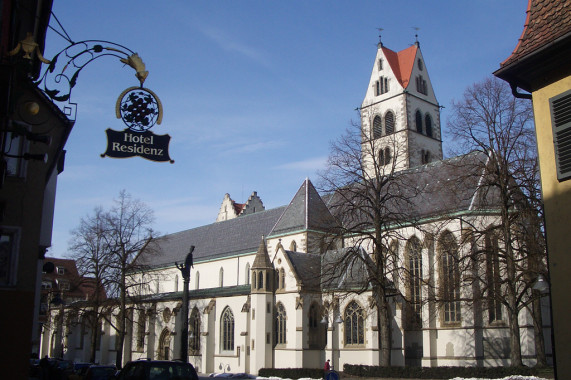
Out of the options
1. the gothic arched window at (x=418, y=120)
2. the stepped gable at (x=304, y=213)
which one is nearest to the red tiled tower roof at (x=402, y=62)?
the gothic arched window at (x=418, y=120)

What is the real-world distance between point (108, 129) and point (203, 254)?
56812 millimetres

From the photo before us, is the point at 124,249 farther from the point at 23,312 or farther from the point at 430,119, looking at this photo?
the point at 430,119

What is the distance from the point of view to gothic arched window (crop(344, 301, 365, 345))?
4006 centimetres

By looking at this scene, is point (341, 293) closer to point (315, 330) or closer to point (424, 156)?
point (315, 330)

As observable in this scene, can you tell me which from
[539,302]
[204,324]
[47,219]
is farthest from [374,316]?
[47,219]

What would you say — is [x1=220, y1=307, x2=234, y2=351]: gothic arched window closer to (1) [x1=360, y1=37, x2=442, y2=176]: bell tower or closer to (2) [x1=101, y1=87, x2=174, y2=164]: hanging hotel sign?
(1) [x1=360, y1=37, x2=442, y2=176]: bell tower

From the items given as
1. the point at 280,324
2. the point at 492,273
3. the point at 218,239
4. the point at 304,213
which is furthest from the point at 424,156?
the point at 492,273

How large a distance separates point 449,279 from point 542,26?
2423 centimetres

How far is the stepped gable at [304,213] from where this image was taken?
49.0 m

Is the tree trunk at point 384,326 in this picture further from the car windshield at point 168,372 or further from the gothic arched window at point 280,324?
the car windshield at point 168,372

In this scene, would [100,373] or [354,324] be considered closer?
[100,373]

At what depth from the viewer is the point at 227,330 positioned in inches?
1951

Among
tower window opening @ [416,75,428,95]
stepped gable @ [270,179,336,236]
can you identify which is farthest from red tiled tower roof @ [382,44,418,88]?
stepped gable @ [270,179,336,236]

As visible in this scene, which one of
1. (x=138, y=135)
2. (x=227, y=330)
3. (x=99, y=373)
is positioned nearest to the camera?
(x=138, y=135)
